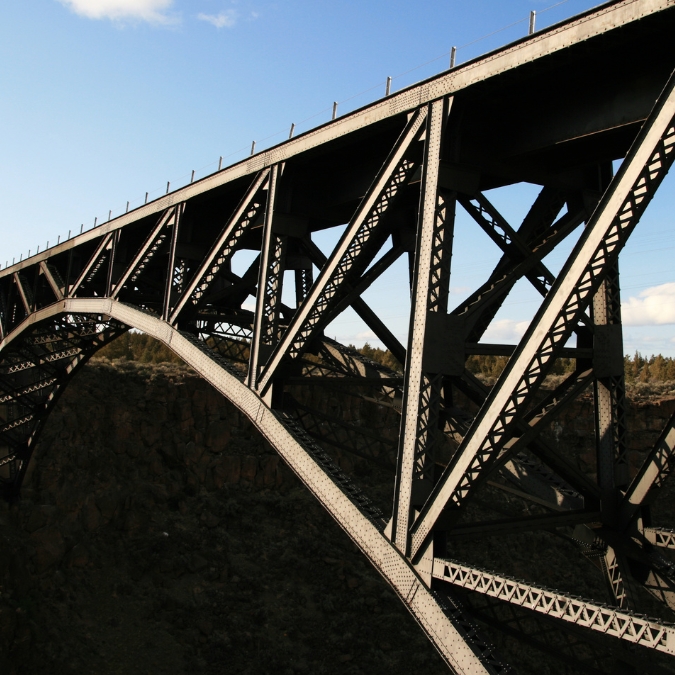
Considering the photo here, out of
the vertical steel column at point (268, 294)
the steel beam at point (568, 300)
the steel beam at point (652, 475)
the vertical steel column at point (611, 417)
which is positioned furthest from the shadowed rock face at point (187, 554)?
the steel beam at point (568, 300)

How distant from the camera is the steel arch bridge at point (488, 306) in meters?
6.55

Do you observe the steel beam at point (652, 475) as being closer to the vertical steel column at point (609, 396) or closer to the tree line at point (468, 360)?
the vertical steel column at point (609, 396)

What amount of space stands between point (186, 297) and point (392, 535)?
265 inches

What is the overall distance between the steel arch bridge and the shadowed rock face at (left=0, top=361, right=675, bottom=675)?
1430cm

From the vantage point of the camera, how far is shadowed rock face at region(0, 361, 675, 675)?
22.7m

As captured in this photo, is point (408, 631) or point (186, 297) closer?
point (186, 297)

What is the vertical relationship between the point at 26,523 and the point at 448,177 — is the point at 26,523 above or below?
below

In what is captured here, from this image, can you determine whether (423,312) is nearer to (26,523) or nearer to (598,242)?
(598,242)

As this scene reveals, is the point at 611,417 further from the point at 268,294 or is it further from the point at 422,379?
the point at 268,294

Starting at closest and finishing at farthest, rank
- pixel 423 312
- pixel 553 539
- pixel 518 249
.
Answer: pixel 423 312 < pixel 518 249 < pixel 553 539

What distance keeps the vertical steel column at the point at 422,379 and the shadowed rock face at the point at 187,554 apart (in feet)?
55.9

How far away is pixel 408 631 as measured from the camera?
25094mm

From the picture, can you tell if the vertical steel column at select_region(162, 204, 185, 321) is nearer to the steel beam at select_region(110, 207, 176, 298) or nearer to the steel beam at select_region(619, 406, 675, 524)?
the steel beam at select_region(110, 207, 176, 298)

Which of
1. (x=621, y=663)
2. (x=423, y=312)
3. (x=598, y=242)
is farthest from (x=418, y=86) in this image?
(x=621, y=663)
